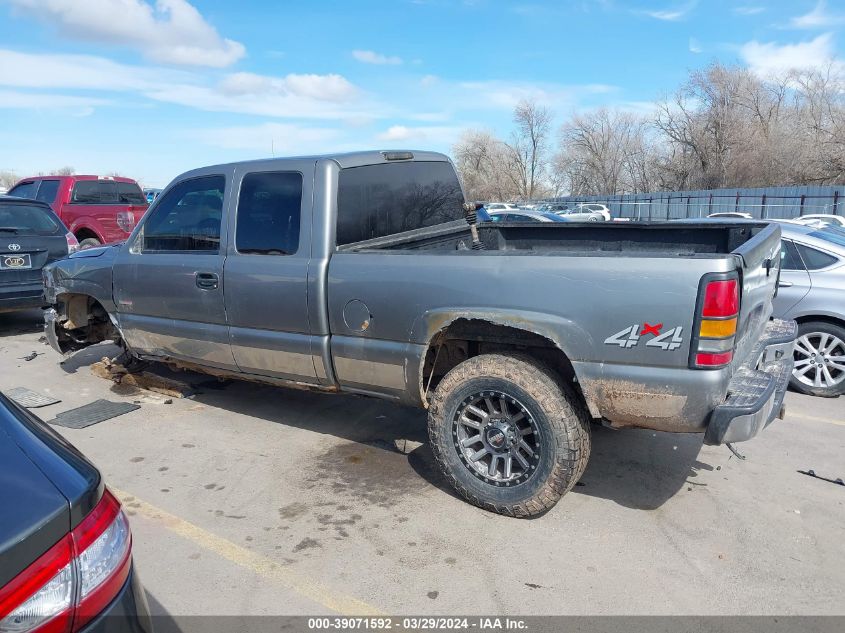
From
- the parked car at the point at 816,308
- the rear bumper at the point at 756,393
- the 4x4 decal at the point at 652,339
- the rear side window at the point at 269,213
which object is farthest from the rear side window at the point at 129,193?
the rear bumper at the point at 756,393

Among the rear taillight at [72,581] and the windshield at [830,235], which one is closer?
the rear taillight at [72,581]

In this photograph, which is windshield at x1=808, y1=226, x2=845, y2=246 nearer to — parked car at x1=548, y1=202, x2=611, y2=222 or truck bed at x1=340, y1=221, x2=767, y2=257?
truck bed at x1=340, y1=221, x2=767, y2=257

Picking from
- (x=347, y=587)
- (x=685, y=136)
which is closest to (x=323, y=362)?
(x=347, y=587)

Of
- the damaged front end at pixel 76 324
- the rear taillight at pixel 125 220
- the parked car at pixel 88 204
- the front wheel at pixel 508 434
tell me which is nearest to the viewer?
the front wheel at pixel 508 434

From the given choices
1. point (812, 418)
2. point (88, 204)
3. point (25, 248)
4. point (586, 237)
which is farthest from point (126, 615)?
point (88, 204)

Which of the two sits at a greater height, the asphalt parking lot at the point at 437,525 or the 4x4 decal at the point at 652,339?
the 4x4 decal at the point at 652,339

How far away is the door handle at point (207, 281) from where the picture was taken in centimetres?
448

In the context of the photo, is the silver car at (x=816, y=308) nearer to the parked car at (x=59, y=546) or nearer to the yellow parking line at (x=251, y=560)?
the yellow parking line at (x=251, y=560)

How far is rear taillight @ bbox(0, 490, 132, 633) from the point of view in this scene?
1.37m

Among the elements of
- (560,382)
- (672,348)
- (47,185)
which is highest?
(47,185)

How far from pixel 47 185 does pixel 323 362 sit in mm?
11222

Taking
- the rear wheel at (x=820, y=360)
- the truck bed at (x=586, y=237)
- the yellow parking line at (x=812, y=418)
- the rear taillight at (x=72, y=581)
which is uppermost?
the truck bed at (x=586, y=237)

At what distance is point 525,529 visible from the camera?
11.2ft

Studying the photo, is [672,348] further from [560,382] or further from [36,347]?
[36,347]
